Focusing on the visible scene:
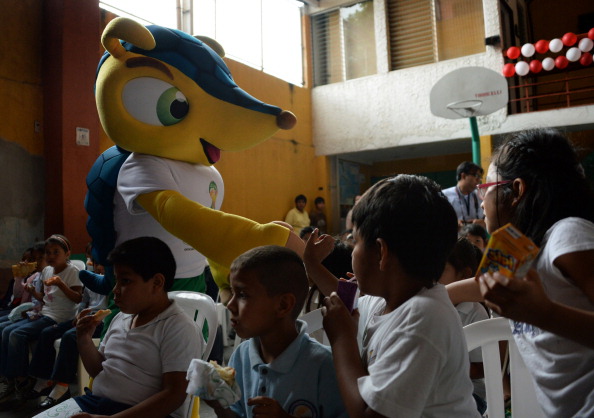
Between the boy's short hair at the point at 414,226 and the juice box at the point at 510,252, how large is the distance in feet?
0.67

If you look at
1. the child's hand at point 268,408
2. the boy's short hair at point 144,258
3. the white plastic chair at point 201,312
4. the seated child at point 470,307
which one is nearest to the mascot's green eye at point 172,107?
the boy's short hair at point 144,258

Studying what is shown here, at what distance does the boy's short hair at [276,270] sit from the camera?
1.22 meters

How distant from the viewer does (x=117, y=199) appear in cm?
201

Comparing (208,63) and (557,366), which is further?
(208,63)

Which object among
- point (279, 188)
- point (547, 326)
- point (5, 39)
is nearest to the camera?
point (547, 326)

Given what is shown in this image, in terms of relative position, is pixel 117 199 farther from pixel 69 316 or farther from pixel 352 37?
pixel 352 37

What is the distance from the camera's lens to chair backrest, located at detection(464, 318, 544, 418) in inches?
56.7

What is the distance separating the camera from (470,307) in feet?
6.01

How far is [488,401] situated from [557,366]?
0.38 metres

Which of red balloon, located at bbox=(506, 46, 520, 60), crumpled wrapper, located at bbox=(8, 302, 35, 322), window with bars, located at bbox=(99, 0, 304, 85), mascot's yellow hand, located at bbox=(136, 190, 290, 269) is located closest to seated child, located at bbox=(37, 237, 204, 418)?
mascot's yellow hand, located at bbox=(136, 190, 290, 269)

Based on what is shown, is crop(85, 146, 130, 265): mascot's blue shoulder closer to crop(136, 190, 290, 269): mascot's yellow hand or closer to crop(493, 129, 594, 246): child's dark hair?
crop(136, 190, 290, 269): mascot's yellow hand

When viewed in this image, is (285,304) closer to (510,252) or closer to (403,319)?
(403,319)

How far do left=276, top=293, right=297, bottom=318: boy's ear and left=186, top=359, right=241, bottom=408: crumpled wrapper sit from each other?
20 cm

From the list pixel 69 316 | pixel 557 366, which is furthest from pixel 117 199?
pixel 69 316
